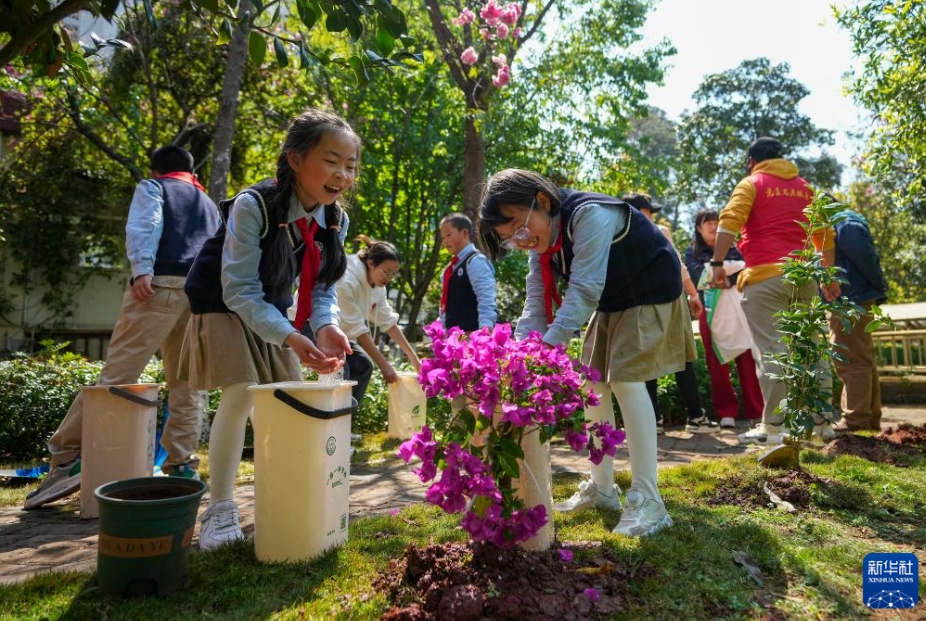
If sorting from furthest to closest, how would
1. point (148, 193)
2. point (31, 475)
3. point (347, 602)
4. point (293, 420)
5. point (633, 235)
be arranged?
point (31, 475), point (148, 193), point (633, 235), point (293, 420), point (347, 602)

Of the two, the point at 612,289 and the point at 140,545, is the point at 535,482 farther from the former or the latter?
the point at 140,545

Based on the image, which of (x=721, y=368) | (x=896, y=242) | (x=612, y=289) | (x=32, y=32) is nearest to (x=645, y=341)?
(x=612, y=289)

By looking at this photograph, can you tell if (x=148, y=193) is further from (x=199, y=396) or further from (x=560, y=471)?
(x=560, y=471)

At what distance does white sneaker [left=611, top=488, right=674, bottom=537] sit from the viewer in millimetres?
2615

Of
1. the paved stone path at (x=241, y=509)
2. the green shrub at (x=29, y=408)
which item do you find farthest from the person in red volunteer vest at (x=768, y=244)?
the green shrub at (x=29, y=408)

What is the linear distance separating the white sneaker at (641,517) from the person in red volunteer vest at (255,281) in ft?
4.30

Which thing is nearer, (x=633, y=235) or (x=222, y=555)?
(x=222, y=555)

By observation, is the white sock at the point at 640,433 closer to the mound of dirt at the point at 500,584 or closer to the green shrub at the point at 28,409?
the mound of dirt at the point at 500,584

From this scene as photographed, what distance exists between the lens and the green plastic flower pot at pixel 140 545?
212cm

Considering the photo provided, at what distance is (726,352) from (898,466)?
87.2 inches

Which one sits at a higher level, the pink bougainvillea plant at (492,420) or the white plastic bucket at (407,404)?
the pink bougainvillea plant at (492,420)

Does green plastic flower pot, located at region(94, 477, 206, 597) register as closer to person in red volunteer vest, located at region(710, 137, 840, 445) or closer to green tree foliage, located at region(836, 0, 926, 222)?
person in red volunteer vest, located at region(710, 137, 840, 445)

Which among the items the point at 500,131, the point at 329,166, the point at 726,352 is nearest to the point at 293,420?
the point at 329,166

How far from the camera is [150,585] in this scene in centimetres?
213
